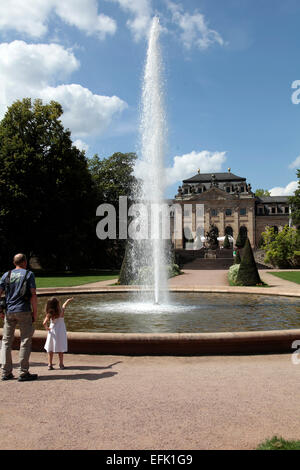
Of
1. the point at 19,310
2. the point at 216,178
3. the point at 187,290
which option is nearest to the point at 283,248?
the point at 187,290

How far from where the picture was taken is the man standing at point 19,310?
20.5ft

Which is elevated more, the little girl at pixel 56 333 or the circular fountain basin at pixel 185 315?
the little girl at pixel 56 333

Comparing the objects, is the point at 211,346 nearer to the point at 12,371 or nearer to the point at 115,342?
the point at 115,342

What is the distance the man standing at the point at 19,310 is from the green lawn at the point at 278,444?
365cm

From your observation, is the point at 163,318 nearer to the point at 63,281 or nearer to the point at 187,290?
the point at 187,290

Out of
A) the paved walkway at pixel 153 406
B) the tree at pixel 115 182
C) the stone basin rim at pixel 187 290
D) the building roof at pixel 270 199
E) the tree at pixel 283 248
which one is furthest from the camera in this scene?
the building roof at pixel 270 199

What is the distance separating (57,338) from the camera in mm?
7004

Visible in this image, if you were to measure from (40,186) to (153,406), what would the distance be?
35642mm

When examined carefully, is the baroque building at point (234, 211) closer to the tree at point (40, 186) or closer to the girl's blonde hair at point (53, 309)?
the tree at point (40, 186)

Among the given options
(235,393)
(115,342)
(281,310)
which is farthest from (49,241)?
(235,393)

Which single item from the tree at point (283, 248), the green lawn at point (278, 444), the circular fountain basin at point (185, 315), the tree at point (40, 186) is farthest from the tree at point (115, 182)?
the green lawn at point (278, 444)

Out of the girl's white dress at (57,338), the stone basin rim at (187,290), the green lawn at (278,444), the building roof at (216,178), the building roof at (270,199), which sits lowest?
the stone basin rim at (187,290)

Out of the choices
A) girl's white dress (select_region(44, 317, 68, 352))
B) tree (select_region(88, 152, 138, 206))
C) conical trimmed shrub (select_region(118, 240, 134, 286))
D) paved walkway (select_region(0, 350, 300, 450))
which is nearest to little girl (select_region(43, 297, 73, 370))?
girl's white dress (select_region(44, 317, 68, 352))

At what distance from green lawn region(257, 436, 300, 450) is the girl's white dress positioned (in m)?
4.00
